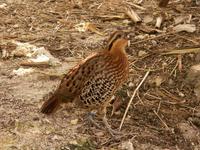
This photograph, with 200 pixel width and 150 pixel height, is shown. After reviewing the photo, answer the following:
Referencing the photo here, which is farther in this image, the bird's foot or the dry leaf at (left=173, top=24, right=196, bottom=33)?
the dry leaf at (left=173, top=24, right=196, bottom=33)

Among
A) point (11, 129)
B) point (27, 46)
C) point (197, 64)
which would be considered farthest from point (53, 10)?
point (11, 129)

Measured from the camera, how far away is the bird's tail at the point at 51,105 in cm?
509

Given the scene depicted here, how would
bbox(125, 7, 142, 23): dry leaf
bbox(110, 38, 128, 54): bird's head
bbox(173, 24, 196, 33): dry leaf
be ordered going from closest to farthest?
1. bbox(110, 38, 128, 54): bird's head
2. bbox(173, 24, 196, 33): dry leaf
3. bbox(125, 7, 142, 23): dry leaf

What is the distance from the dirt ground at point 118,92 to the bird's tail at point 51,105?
108mm

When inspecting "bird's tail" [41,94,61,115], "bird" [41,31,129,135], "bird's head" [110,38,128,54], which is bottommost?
"bird's tail" [41,94,61,115]

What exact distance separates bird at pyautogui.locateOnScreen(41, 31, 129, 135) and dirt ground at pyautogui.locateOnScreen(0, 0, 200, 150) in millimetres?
219

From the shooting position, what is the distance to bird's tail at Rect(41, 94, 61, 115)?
5094mm

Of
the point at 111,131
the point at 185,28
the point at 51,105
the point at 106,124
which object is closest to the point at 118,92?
the point at 106,124

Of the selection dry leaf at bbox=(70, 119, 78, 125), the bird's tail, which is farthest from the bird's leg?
the bird's tail

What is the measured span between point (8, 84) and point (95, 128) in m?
1.11

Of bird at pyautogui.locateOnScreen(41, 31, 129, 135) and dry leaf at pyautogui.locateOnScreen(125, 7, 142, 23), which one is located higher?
dry leaf at pyautogui.locateOnScreen(125, 7, 142, 23)

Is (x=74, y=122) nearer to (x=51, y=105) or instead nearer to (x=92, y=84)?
(x=51, y=105)

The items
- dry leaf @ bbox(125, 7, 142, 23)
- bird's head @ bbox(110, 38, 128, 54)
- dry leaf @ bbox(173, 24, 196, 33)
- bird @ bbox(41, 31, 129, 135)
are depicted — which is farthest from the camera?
dry leaf @ bbox(125, 7, 142, 23)

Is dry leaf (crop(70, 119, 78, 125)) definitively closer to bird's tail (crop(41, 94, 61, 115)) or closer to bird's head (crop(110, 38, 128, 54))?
bird's tail (crop(41, 94, 61, 115))
